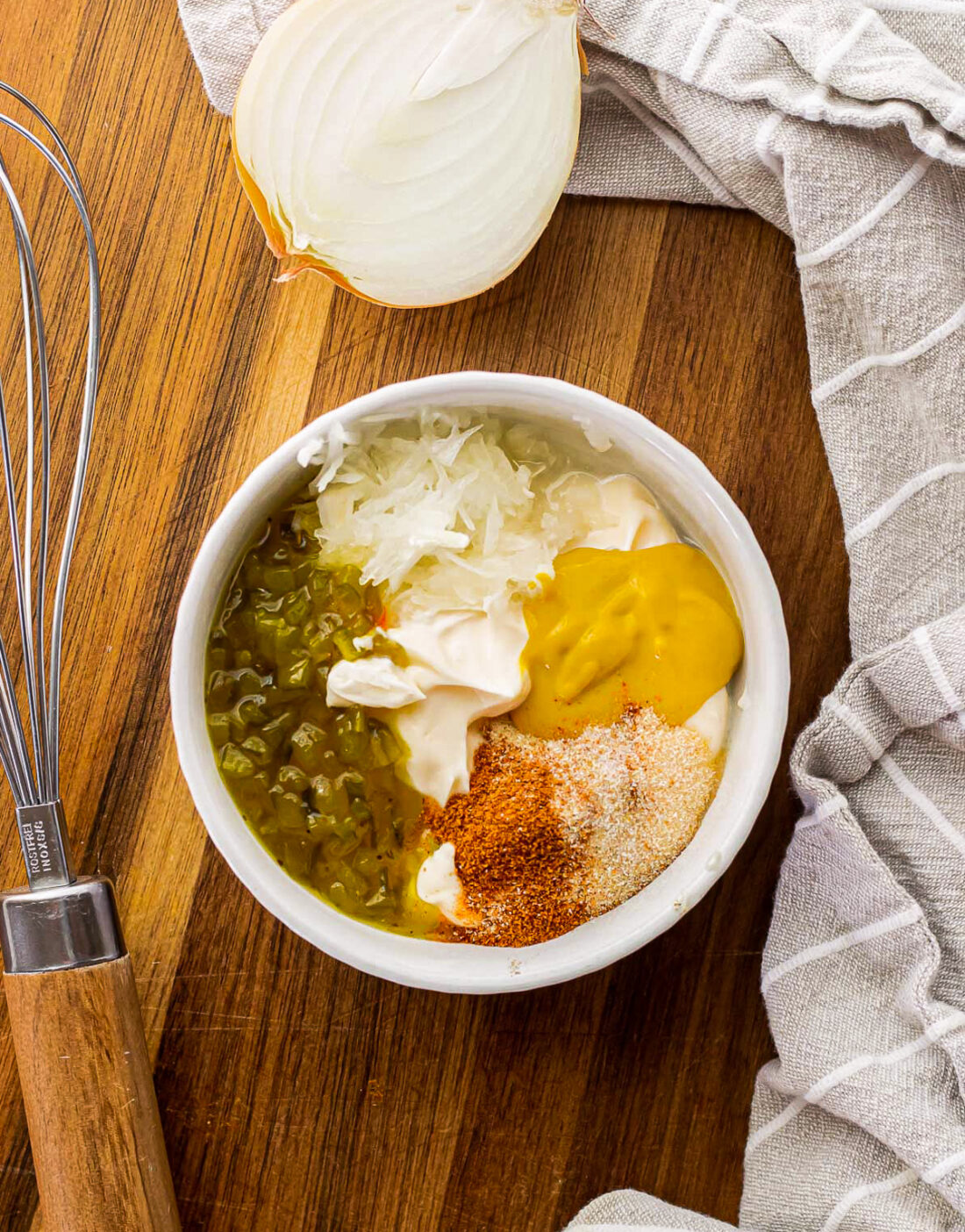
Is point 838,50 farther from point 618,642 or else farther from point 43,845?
point 43,845

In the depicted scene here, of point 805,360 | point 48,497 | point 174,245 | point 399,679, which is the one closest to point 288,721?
point 399,679

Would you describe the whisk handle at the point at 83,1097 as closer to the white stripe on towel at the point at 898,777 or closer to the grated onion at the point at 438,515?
the grated onion at the point at 438,515

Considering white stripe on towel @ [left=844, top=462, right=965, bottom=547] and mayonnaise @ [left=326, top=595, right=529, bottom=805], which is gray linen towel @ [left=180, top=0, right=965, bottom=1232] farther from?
mayonnaise @ [left=326, top=595, right=529, bottom=805]

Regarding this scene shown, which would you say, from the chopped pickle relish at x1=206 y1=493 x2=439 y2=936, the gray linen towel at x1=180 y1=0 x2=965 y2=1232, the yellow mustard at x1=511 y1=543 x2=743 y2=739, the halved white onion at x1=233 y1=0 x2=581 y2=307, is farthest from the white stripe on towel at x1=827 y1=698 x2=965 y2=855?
the halved white onion at x1=233 y1=0 x2=581 y2=307

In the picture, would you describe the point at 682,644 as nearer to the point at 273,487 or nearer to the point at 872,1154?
the point at 273,487

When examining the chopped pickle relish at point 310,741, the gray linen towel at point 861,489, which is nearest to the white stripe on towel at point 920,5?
the gray linen towel at point 861,489

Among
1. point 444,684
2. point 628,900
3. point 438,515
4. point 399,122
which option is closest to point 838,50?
point 399,122
